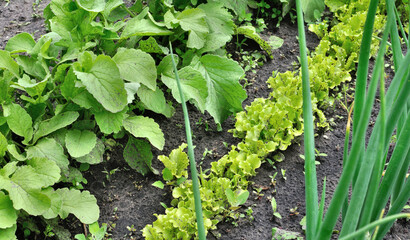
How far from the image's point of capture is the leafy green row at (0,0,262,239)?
197cm

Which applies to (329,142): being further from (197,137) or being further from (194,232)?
(194,232)

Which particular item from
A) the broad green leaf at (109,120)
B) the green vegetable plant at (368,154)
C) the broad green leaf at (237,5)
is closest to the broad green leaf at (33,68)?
the broad green leaf at (109,120)

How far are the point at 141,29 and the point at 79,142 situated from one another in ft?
2.28

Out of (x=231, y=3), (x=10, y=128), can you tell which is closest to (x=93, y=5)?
(x=10, y=128)

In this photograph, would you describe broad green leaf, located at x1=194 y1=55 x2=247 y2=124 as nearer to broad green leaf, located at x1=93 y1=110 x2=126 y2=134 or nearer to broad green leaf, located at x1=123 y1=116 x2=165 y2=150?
broad green leaf, located at x1=123 y1=116 x2=165 y2=150

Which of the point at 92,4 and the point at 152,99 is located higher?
the point at 92,4

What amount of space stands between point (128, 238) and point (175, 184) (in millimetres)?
367

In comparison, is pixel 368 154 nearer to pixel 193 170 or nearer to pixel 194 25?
pixel 193 170

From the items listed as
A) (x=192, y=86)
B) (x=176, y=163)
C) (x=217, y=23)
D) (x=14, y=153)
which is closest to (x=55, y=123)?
(x=14, y=153)

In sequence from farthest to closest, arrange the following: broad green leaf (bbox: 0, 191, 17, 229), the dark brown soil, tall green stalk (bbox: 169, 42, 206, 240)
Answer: the dark brown soil
broad green leaf (bbox: 0, 191, 17, 229)
tall green stalk (bbox: 169, 42, 206, 240)

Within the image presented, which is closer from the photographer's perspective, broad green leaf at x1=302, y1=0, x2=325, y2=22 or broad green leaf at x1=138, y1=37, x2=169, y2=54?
broad green leaf at x1=138, y1=37, x2=169, y2=54

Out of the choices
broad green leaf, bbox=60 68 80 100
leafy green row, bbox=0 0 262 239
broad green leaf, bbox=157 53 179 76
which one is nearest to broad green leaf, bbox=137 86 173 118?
leafy green row, bbox=0 0 262 239

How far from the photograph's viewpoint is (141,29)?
245 cm

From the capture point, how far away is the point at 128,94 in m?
2.29
